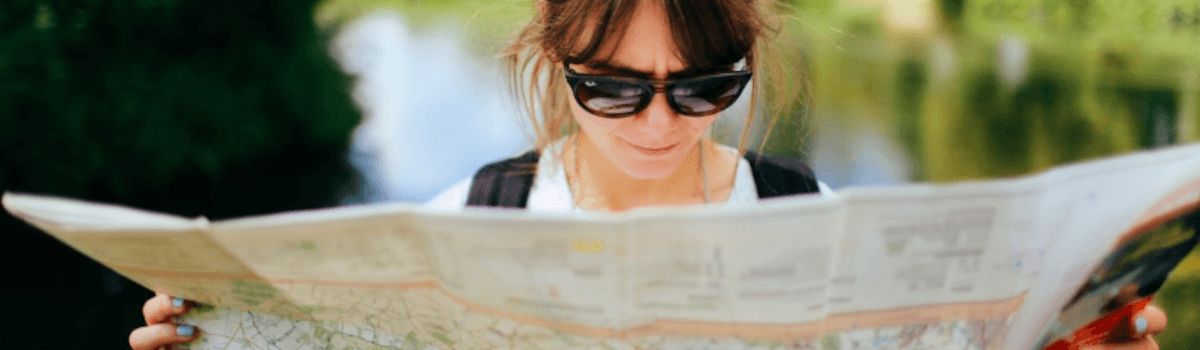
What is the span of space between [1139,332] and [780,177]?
29 cm

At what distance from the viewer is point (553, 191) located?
63cm

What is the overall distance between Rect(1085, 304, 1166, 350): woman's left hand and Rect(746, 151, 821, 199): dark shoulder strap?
0.26m

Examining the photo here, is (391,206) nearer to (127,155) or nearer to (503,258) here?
(503,258)

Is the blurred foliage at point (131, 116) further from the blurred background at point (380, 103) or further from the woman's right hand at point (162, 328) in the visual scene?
the woman's right hand at point (162, 328)

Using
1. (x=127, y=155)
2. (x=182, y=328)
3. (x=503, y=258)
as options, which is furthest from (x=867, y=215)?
(x=127, y=155)

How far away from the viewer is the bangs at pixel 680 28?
452 mm

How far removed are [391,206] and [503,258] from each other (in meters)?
0.07

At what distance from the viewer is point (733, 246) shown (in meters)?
0.34

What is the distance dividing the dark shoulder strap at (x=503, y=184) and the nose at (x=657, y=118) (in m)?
0.17

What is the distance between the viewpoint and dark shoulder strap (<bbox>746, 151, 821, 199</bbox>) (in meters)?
0.62

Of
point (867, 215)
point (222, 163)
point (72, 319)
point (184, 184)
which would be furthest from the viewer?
point (222, 163)

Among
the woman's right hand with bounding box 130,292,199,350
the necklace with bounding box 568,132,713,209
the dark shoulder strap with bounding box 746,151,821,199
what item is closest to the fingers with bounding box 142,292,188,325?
the woman's right hand with bounding box 130,292,199,350

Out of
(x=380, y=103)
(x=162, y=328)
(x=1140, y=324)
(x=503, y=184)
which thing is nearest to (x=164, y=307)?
(x=162, y=328)

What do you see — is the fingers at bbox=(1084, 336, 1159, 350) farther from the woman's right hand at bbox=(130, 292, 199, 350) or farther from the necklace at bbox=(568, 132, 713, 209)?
the woman's right hand at bbox=(130, 292, 199, 350)
